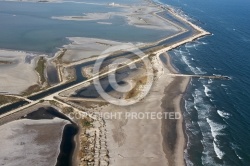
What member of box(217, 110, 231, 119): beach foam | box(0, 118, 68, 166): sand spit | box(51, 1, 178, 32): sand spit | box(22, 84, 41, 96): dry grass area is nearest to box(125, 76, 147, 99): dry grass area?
box(0, 118, 68, 166): sand spit

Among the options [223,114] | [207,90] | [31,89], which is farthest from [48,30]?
[223,114]

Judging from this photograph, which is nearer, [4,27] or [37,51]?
[37,51]

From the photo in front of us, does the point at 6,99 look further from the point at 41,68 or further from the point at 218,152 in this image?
the point at 218,152

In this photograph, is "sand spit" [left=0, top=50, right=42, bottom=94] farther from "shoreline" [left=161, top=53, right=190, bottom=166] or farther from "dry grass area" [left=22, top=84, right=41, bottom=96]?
A: "shoreline" [left=161, top=53, right=190, bottom=166]

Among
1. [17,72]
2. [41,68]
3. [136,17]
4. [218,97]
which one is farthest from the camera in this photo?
[136,17]

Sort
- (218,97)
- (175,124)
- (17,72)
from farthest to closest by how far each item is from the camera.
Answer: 1. (17,72)
2. (218,97)
3. (175,124)

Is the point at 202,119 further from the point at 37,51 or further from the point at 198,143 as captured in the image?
the point at 37,51

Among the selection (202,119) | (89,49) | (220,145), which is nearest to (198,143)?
(220,145)
